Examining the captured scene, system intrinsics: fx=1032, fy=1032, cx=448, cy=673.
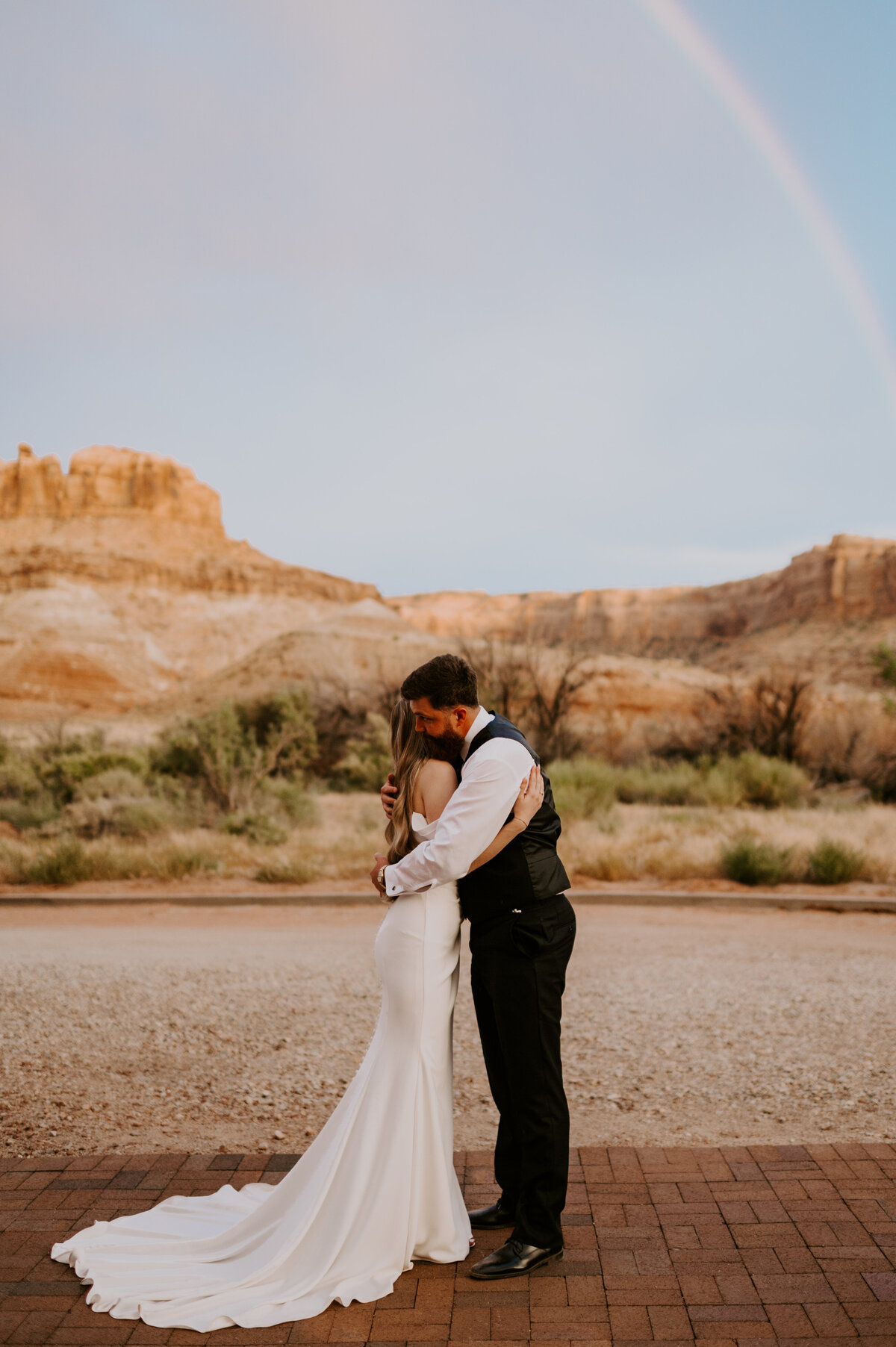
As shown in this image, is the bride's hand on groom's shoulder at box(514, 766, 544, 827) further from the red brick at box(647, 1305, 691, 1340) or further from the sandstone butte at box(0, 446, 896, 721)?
the sandstone butte at box(0, 446, 896, 721)

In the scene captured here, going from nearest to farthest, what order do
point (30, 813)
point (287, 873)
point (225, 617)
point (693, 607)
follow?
point (287, 873)
point (30, 813)
point (225, 617)
point (693, 607)

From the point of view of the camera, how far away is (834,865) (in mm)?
11703

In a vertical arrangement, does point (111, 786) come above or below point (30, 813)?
above

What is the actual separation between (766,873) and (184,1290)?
9552mm

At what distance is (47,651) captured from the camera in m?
55.7

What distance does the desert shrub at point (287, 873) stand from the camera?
12.0 meters

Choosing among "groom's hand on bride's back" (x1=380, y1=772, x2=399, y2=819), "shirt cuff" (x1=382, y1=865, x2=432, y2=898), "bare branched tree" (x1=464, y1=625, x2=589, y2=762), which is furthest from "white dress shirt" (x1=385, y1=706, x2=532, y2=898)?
"bare branched tree" (x1=464, y1=625, x2=589, y2=762)

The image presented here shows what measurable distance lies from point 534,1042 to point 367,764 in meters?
17.1

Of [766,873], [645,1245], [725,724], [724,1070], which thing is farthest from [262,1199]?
[725,724]

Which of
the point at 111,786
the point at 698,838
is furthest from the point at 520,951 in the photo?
the point at 111,786

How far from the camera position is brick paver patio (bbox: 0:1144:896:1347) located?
2.98 m

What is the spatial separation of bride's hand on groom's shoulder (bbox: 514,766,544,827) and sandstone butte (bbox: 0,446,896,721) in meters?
23.1

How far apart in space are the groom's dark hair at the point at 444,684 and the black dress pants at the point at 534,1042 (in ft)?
2.37

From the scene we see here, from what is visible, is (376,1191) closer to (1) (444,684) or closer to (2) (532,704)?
(1) (444,684)
